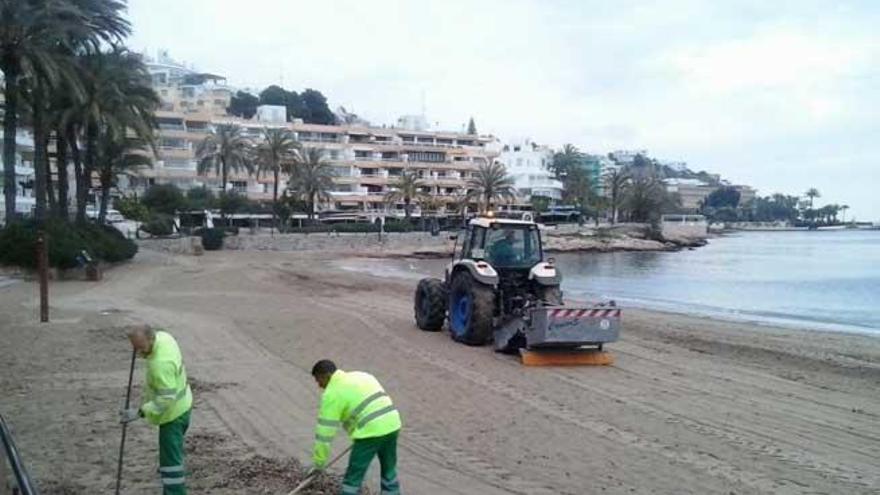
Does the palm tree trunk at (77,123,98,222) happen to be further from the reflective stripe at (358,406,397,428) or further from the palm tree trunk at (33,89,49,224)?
the reflective stripe at (358,406,397,428)

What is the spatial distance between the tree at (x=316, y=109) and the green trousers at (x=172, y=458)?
11509 centimetres

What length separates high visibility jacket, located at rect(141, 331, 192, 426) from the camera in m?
5.71

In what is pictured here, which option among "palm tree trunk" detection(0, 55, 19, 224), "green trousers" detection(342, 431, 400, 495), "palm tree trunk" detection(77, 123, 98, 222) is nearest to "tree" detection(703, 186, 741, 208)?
"palm tree trunk" detection(77, 123, 98, 222)

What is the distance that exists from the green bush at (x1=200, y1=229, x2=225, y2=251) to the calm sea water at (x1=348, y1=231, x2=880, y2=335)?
12524 millimetres

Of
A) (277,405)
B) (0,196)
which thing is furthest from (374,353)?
(0,196)

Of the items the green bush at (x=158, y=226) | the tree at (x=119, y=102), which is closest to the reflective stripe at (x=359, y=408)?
the tree at (x=119, y=102)

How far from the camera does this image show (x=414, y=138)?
4082 inches

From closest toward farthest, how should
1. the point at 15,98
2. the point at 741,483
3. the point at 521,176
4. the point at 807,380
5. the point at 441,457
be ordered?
1. the point at 741,483
2. the point at 441,457
3. the point at 807,380
4. the point at 15,98
5. the point at 521,176

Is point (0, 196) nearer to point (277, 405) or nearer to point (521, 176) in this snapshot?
point (277, 405)

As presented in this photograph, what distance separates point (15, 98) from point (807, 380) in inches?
1056

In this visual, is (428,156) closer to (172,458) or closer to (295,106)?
(295,106)

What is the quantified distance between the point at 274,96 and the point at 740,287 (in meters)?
96.3

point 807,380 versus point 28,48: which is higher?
point 28,48

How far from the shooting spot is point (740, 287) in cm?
4078
